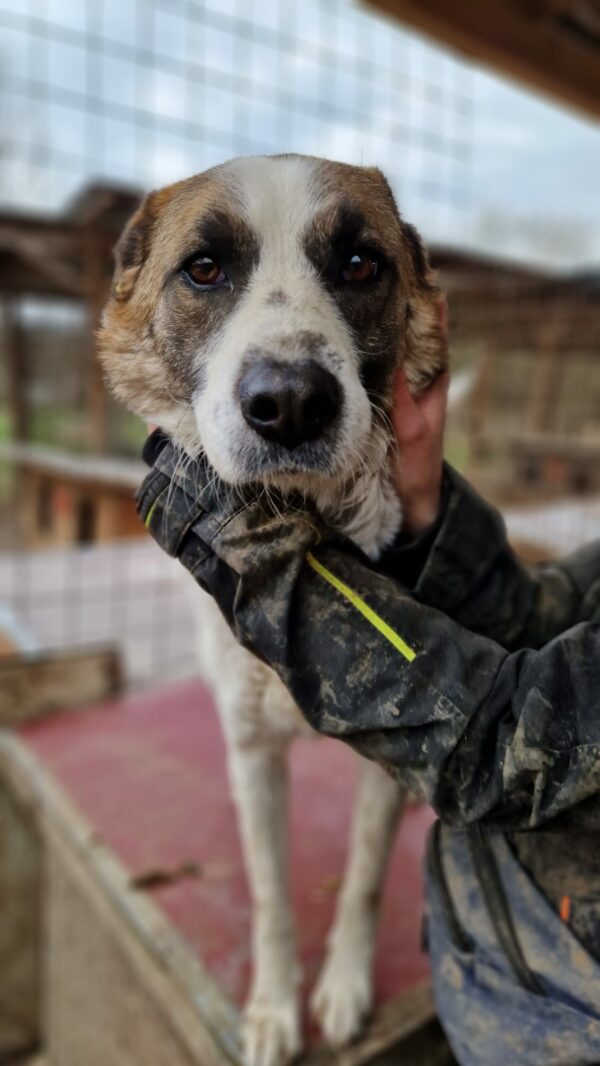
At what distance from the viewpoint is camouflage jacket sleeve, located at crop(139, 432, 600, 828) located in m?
0.96

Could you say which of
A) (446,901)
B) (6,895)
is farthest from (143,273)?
(6,895)

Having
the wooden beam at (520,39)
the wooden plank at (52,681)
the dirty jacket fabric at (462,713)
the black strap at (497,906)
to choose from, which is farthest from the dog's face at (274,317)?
the wooden plank at (52,681)

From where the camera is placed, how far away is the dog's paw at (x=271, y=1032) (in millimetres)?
1413

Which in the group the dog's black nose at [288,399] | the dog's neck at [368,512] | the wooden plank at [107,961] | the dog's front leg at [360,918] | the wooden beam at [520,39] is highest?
the wooden beam at [520,39]

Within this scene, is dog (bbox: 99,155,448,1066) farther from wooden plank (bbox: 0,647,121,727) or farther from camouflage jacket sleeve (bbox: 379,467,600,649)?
wooden plank (bbox: 0,647,121,727)

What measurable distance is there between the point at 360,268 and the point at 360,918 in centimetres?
130

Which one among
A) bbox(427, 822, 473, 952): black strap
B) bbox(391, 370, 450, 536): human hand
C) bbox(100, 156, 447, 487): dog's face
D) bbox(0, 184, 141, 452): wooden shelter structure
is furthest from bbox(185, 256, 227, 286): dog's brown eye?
bbox(0, 184, 141, 452): wooden shelter structure

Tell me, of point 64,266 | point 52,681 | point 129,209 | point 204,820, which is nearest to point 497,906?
point 204,820

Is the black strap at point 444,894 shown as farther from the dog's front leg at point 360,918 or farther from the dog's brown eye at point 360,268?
the dog's brown eye at point 360,268

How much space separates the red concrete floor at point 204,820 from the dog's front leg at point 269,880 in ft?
0.41

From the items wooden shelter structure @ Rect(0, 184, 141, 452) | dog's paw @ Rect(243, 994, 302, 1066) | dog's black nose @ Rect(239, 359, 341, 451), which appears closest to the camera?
dog's black nose @ Rect(239, 359, 341, 451)

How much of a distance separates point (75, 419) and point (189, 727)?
3.98 meters

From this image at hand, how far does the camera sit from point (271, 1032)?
1.43m

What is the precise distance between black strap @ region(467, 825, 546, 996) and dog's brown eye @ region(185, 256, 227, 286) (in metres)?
0.93
